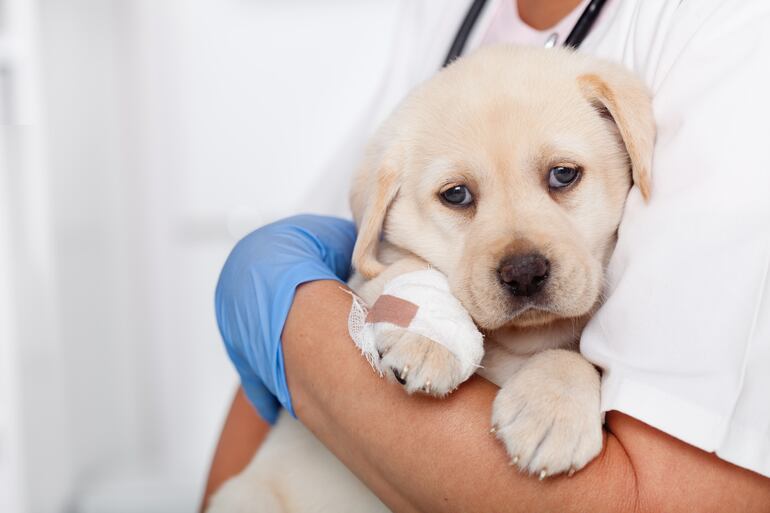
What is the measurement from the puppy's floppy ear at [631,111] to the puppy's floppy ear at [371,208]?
392 millimetres

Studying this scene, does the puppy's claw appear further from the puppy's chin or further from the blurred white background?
the blurred white background

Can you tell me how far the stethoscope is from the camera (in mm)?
1512

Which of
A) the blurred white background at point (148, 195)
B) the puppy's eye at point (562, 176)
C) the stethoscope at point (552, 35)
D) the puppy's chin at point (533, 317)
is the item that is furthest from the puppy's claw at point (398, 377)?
the blurred white background at point (148, 195)

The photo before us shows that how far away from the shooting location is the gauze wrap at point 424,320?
1103mm

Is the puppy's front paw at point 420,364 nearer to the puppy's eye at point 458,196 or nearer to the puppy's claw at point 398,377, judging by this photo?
the puppy's claw at point 398,377

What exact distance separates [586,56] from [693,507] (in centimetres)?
81

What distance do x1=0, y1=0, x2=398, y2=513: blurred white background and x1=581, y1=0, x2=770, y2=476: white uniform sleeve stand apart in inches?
92.3

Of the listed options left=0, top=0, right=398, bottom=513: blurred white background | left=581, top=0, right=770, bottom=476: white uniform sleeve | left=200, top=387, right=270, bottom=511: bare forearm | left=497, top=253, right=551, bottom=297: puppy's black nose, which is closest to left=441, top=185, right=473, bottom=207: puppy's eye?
left=497, top=253, right=551, bottom=297: puppy's black nose

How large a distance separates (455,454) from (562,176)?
0.53 m

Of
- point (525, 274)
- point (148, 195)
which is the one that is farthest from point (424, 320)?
point (148, 195)

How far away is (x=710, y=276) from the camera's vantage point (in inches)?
39.4

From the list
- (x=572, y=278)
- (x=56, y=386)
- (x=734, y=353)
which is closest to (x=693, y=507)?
(x=734, y=353)

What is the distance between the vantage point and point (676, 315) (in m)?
1.02

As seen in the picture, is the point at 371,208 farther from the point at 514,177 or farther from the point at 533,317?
the point at 533,317
